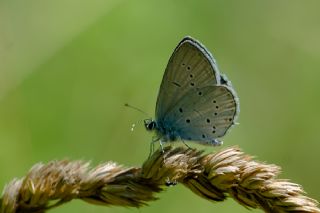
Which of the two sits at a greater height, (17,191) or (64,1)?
(64,1)

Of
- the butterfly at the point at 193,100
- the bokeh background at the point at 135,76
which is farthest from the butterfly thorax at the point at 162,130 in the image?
the bokeh background at the point at 135,76

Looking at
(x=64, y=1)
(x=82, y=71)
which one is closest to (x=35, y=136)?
(x=82, y=71)

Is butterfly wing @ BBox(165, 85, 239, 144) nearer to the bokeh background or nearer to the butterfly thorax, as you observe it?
the butterfly thorax

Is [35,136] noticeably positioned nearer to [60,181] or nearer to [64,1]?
[64,1]

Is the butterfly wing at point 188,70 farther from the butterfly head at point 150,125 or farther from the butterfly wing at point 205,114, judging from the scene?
the butterfly head at point 150,125

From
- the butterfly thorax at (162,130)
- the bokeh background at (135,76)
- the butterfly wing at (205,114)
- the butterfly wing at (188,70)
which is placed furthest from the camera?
the bokeh background at (135,76)

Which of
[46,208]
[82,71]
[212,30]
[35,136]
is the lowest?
[46,208]

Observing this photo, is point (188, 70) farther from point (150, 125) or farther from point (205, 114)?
point (150, 125)
